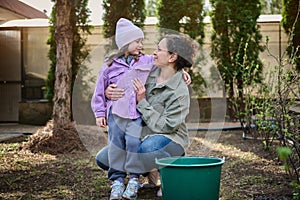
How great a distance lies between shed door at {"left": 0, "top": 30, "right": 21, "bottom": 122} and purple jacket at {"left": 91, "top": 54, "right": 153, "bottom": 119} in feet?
20.7

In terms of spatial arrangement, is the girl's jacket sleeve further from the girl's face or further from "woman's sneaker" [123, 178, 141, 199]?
"woman's sneaker" [123, 178, 141, 199]

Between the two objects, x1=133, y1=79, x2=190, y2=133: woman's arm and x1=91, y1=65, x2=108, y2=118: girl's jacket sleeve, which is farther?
x1=91, y1=65, x2=108, y2=118: girl's jacket sleeve

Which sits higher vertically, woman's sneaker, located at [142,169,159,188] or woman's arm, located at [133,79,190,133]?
woman's arm, located at [133,79,190,133]

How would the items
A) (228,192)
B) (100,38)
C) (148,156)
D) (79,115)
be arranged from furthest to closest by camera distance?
(100,38) < (79,115) < (228,192) < (148,156)

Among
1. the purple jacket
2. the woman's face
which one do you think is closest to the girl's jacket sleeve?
the purple jacket

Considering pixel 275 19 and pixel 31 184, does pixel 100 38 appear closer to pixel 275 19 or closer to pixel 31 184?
pixel 275 19

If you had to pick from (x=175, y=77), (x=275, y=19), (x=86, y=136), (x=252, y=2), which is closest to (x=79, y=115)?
(x=86, y=136)

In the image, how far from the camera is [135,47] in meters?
2.78

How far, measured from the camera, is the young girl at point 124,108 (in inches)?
108

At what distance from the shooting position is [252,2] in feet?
24.6

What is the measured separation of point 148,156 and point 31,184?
1.09 meters

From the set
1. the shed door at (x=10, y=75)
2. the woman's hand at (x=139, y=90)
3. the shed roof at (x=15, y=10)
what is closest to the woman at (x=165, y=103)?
the woman's hand at (x=139, y=90)

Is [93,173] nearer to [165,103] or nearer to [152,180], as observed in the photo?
[152,180]

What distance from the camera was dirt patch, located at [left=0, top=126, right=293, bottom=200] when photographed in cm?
300
